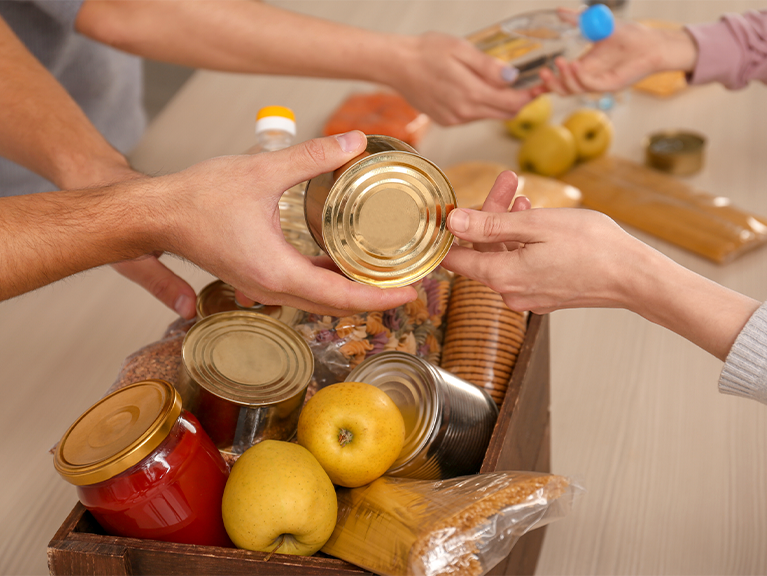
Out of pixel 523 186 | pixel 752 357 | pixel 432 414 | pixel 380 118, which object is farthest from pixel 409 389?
pixel 380 118

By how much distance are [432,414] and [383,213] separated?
220 mm

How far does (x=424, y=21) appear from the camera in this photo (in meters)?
2.08

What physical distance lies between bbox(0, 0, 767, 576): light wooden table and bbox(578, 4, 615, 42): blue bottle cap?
0.32 metres

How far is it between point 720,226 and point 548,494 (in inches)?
35.8

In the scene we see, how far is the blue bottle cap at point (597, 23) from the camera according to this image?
140 cm

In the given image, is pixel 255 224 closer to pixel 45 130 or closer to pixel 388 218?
pixel 388 218

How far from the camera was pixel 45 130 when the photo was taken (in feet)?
3.65

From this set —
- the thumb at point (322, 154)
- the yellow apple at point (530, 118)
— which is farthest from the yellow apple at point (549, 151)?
the thumb at point (322, 154)

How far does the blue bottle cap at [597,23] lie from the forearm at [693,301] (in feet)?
2.45

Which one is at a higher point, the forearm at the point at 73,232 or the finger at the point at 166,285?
the forearm at the point at 73,232

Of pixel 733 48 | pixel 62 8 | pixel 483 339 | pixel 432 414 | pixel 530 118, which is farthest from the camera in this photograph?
pixel 530 118

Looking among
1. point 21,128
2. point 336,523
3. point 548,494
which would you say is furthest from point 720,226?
point 21,128

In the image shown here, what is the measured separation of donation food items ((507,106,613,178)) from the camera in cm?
152

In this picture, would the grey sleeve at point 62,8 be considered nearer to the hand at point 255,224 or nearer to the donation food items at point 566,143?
the hand at point 255,224
